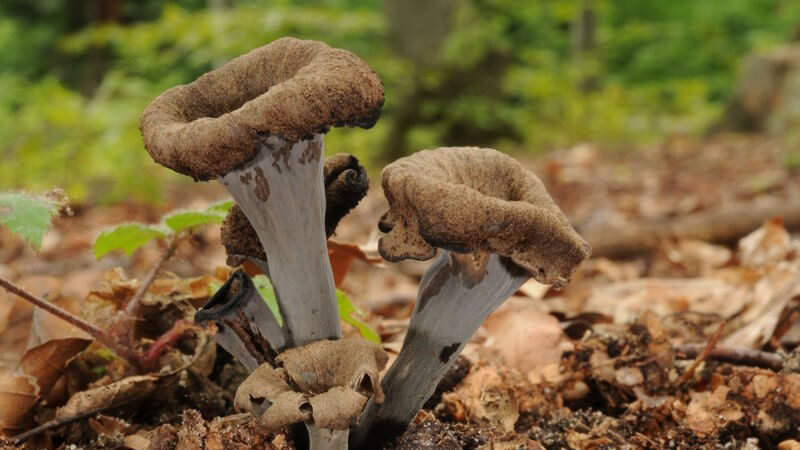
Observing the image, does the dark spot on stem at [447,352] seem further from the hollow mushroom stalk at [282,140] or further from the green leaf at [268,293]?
the green leaf at [268,293]

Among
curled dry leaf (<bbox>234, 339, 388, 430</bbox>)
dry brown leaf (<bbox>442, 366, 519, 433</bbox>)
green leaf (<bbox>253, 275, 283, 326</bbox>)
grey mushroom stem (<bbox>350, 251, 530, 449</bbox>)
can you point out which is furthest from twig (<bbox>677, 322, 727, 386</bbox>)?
green leaf (<bbox>253, 275, 283, 326</bbox>)

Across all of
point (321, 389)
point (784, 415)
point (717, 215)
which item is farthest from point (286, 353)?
point (717, 215)

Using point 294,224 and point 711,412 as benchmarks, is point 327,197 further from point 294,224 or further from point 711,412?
point 711,412

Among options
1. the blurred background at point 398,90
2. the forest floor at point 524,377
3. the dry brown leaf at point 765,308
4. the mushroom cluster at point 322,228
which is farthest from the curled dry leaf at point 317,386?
the blurred background at point 398,90

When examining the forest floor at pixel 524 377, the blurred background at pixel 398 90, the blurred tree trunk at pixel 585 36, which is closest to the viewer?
the forest floor at pixel 524 377

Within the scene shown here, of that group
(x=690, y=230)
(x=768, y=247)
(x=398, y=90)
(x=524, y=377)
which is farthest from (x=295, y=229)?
(x=398, y=90)

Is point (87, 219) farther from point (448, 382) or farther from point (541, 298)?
point (448, 382)
